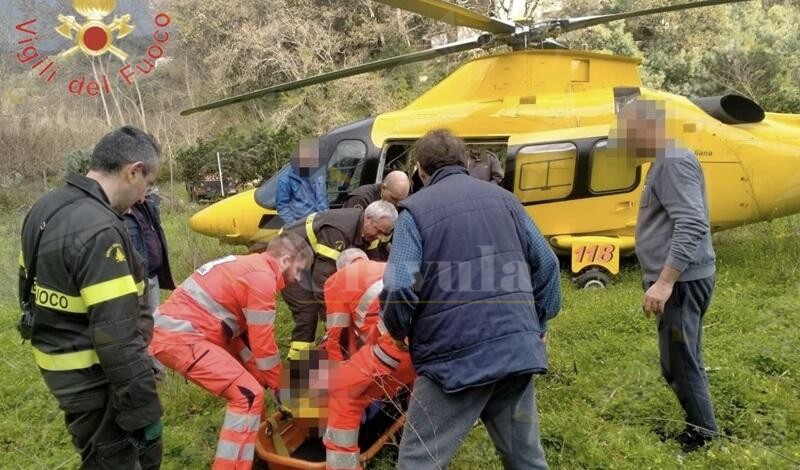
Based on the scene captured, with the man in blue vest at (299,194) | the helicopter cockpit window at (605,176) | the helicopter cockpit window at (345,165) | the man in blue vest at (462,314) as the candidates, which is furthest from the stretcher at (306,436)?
the helicopter cockpit window at (605,176)

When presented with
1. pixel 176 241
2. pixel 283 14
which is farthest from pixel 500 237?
pixel 176 241

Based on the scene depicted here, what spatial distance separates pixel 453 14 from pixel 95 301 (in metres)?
3.69

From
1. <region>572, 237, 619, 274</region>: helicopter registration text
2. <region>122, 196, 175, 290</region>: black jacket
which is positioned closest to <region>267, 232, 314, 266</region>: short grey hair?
<region>122, 196, 175, 290</region>: black jacket

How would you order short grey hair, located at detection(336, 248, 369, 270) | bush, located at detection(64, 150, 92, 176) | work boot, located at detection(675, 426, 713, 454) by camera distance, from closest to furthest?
bush, located at detection(64, 150, 92, 176) < work boot, located at detection(675, 426, 713, 454) < short grey hair, located at detection(336, 248, 369, 270)

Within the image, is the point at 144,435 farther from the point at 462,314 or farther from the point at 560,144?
the point at 560,144

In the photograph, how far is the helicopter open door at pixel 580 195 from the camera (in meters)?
5.86

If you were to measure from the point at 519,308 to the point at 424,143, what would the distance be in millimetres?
721

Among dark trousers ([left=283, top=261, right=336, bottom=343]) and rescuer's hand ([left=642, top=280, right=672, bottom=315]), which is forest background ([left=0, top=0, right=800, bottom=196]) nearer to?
dark trousers ([left=283, top=261, right=336, bottom=343])

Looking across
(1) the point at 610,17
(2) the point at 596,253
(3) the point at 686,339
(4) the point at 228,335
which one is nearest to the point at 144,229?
(4) the point at 228,335

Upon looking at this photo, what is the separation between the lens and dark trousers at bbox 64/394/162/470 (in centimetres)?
228

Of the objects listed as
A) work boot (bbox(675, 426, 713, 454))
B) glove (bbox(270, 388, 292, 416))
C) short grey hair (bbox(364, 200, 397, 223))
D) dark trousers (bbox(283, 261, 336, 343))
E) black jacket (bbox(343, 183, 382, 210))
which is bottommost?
work boot (bbox(675, 426, 713, 454))

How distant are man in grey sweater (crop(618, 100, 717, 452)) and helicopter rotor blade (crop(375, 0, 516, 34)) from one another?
198 cm

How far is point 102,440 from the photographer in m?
2.28

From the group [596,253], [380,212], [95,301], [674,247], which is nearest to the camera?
[95,301]
